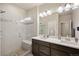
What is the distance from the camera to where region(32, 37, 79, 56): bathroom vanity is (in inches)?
65.6

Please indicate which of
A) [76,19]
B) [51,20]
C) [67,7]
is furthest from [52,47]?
[67,7]

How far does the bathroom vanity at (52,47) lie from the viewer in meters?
1.67

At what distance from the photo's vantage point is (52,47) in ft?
5.96

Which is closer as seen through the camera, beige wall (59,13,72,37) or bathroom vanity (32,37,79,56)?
bathroom vanity (32,37,79,56)

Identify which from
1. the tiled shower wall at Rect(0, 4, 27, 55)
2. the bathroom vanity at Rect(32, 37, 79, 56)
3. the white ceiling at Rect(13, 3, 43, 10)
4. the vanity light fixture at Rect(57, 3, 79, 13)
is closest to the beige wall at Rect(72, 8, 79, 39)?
the vanity light fixture at Rect(57, 3, 79, 13)

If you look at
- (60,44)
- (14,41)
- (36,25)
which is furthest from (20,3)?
(60,44)

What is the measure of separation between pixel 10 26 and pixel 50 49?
0.82 metres

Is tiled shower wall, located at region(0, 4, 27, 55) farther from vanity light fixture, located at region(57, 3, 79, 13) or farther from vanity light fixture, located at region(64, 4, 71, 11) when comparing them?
vanity light fixture, located at region(64, 4, 71, 11)

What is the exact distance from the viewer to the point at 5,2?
6.16 feet

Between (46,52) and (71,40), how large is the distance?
0.49 metres

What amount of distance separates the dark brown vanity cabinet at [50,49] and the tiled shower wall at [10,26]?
311 mm

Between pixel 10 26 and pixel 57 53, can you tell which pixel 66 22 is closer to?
pixel 57 53

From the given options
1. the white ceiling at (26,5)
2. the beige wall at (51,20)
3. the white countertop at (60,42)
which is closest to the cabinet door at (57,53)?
the white countertop at (60,42)

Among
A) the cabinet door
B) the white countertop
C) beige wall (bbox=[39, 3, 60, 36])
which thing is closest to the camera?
the white countertop
